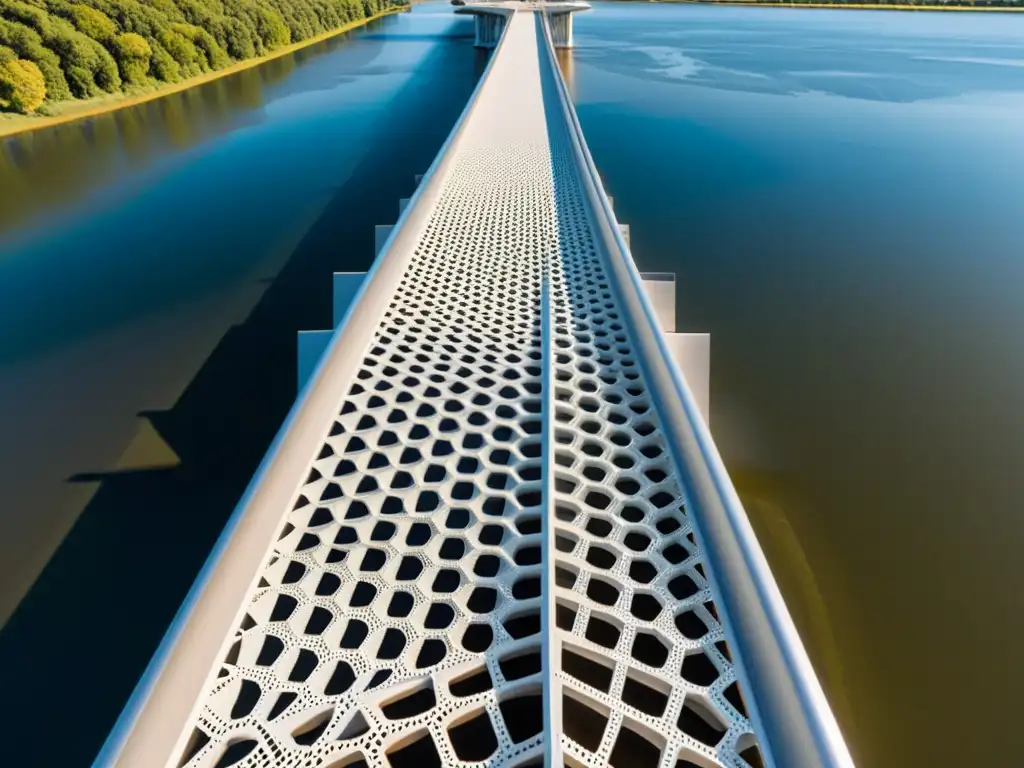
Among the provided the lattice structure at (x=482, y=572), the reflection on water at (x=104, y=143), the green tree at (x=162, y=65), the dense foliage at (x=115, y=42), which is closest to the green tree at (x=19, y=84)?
the dense foliage at (x=115, y=42)

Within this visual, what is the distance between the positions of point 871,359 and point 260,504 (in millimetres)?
5143

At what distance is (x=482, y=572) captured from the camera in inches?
138

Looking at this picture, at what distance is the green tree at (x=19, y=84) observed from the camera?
484 inches

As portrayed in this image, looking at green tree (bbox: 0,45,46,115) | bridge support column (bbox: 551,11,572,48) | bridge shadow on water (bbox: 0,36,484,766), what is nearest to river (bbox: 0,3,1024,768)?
bridge shadow on water (bbox: 0,36,484,766)

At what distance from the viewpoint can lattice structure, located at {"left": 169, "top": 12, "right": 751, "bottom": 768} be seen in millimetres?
2111

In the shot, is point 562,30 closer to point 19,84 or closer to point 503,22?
point 503,22

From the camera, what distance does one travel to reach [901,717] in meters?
3.13

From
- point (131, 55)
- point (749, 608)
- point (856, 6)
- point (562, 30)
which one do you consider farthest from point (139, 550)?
point (856, 6)

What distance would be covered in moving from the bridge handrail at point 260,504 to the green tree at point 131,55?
1356cm

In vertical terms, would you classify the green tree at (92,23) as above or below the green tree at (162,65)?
above

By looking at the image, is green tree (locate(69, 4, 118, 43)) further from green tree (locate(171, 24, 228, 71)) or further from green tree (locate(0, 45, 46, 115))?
green tree (locate(171, 24, 228, 71))

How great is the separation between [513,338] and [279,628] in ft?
7.99

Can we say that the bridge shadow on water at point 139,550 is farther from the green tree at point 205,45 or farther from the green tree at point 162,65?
the green tree at point 205,45

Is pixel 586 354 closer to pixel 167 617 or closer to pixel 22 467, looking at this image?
pixel 167 617
